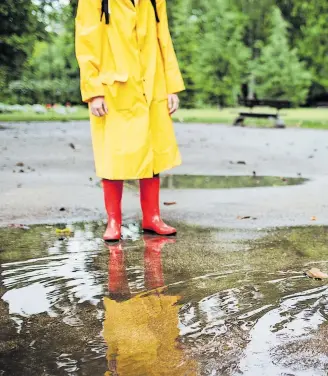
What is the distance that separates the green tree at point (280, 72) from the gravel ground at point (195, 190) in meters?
39.0

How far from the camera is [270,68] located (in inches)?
2127

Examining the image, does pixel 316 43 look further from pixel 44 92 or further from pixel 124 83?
pixel 124 83

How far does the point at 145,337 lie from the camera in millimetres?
2990

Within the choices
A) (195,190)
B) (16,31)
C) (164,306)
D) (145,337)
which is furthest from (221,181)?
(16,31)

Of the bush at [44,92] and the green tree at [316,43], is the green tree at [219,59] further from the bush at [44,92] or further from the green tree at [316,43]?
the bush at [44,92]

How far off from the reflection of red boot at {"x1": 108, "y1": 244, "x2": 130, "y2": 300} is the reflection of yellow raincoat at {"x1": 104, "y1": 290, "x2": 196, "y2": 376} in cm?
12

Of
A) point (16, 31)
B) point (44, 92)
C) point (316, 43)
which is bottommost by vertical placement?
point (44, 92)

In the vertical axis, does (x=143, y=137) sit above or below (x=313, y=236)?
above

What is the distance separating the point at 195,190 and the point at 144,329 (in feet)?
16.2

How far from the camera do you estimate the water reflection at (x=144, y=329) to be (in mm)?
2645

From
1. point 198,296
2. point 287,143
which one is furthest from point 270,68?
point 198,296

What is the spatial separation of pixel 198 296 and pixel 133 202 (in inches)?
137

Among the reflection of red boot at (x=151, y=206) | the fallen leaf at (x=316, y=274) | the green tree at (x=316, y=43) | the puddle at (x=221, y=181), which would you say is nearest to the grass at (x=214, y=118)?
the puddle at (x=221, y=181)

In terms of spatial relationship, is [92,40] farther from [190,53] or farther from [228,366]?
[190,53]
